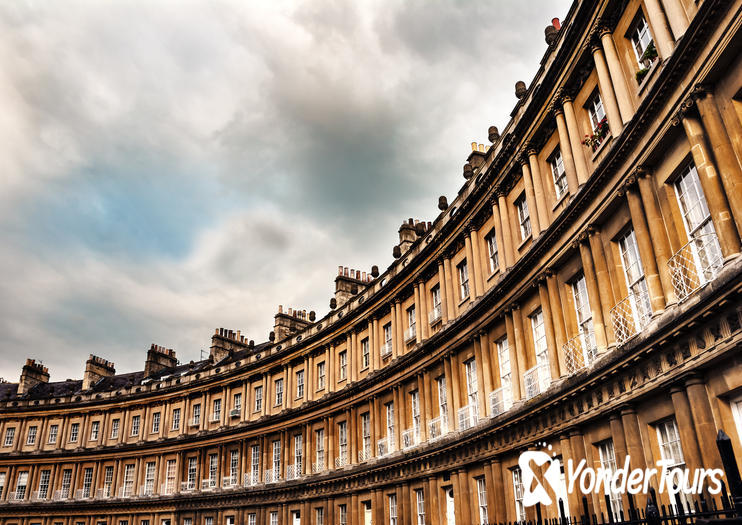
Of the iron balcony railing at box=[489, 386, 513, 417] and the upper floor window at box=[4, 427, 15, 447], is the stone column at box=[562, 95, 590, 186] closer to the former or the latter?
the iron balcony railing at box=[489, 386, 513, 417]

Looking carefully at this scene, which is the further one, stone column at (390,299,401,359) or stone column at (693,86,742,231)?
stone column at (390,299,401,359)

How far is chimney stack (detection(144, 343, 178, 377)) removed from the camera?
51.7m

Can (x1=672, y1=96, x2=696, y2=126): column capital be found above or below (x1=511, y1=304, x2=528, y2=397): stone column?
above

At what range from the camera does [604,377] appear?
13.6 metres

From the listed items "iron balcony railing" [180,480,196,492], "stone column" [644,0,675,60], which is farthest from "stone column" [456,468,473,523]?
"iron balcony railing" [180,480,196,492]

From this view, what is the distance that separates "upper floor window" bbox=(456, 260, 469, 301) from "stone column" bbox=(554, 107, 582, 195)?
713cm

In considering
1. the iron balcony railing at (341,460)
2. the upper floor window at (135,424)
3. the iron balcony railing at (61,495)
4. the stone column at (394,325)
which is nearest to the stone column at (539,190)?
the stone column at (394,325)

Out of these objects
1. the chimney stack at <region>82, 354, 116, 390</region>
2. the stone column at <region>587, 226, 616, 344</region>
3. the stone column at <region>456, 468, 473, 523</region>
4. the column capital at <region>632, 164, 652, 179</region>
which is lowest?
the stone column at <region>456, 468, 473, 523</region>

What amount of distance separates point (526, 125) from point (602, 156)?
4.32 meters

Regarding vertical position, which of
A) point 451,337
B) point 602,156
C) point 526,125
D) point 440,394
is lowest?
point 440,394

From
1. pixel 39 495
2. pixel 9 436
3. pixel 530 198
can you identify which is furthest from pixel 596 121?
pixel 9 436

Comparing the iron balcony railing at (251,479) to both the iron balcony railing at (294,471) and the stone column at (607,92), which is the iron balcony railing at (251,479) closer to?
the iron balcony railing at (294,471)

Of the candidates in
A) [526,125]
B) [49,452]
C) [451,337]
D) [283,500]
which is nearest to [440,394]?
[451,337]

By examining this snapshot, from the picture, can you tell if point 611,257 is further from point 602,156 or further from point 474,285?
point 474,285
